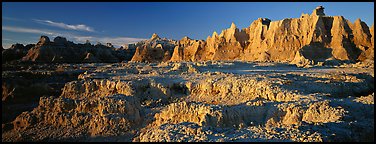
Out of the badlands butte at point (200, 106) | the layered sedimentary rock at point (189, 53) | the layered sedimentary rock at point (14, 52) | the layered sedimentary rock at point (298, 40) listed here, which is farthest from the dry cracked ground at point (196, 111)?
the layered sedimentary rock at point (14, 52)

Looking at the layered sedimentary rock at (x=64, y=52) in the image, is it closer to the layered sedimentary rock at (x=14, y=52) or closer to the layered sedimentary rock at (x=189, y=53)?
the layered sedimentary rock at (x=14, y=52)

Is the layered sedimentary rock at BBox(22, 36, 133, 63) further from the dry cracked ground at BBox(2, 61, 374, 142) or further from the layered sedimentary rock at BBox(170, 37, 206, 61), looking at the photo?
the dry cracked ground at BBox(2, 61, 374, 142)

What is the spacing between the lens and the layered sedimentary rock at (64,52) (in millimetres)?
43062

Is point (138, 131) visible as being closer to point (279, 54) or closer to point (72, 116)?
point (72, 116)

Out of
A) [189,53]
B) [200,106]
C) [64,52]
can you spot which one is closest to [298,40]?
[189,53]

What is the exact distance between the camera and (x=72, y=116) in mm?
10727

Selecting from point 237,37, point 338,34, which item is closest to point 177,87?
point 338,34

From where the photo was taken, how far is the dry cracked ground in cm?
715

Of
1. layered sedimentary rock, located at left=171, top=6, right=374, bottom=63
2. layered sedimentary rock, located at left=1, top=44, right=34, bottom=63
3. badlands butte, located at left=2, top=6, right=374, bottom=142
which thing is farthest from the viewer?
layered sedimentary rock, located at left=1, top=44, right=34, bottom=63

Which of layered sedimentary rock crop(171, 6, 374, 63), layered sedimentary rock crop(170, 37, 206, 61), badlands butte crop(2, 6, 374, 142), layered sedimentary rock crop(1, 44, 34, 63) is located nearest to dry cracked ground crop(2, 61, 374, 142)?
badlands butte crop(2, 6, 374, 142)

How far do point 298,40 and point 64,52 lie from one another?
33849 mm

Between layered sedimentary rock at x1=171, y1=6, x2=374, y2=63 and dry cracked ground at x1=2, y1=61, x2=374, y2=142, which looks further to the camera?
layered sedimentary rock at x1=171, y1=6, x2=374, y2=63

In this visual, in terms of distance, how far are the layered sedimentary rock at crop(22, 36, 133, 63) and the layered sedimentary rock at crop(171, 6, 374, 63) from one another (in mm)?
18630

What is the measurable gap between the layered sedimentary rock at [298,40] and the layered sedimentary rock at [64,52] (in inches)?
733
